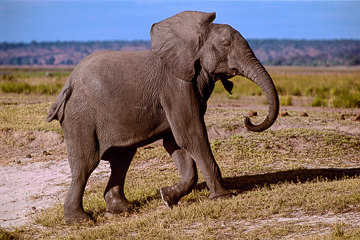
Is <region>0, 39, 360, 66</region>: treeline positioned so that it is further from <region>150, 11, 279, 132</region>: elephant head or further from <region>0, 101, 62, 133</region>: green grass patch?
<region>150, 11, 279, 132</region>: elephant head

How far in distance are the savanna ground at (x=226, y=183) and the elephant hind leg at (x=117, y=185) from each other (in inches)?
6.5

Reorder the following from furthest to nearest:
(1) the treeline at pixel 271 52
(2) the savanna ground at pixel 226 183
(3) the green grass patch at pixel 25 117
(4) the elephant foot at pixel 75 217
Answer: (1) the treeline at pixel 271 52
(3) the green grass patch at pixel 25 117
(4) the elephant foot at pixel 75 217
(2) the savanna ground at pixel 226 183

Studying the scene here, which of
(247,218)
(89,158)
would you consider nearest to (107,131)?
(89,158)

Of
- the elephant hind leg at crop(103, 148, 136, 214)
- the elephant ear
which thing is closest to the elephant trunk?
the elephant ear

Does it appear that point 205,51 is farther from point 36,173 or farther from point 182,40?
point 36,173

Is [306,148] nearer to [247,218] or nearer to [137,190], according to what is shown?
[137,190]

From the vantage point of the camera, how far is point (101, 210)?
28.7ft

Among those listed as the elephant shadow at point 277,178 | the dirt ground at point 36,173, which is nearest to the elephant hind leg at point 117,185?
the elephant shadow at point 277,178

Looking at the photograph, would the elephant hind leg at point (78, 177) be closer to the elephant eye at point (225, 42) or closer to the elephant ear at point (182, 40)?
the elephant ear at point (182, 40)

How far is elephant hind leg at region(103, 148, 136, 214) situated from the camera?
27.7 ft

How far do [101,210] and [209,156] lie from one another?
1.99 metres

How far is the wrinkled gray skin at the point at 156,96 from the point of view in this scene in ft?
25.3

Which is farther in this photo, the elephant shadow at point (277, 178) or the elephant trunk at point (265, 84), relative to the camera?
the elephant shadow at point (277, 178)

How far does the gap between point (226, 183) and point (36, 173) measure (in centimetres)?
392
